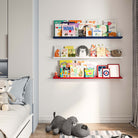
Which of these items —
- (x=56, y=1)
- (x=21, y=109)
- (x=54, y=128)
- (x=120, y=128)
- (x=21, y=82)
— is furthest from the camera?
(x=56, y=1)

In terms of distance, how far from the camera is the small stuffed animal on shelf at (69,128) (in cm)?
273

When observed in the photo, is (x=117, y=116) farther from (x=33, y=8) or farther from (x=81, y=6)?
(x=33, y=8)

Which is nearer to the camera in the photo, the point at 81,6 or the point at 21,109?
the point at 21,109

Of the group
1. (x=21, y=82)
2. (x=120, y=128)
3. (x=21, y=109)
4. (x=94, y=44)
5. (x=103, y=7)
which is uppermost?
(x=103, y=7)

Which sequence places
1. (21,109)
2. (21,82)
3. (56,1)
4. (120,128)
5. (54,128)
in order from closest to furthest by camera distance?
(21,109)
(21,82)
(54,128)
(120,128)
(56,1)

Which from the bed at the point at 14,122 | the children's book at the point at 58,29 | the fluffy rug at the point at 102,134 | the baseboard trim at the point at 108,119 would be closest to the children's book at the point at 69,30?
the children's book at the point at 58,29

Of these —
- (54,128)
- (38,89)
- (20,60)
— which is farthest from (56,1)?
(54,128)

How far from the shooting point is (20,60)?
300cm

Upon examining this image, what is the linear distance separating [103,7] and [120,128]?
2.07 m

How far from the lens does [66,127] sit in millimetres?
2820

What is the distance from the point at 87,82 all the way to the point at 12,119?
176 centimetres

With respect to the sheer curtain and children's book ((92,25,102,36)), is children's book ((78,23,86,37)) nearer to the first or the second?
children's book ((92,25,102,36))

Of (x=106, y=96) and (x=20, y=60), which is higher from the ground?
(x=20, y=60)

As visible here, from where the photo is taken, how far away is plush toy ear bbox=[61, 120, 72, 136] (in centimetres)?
279
